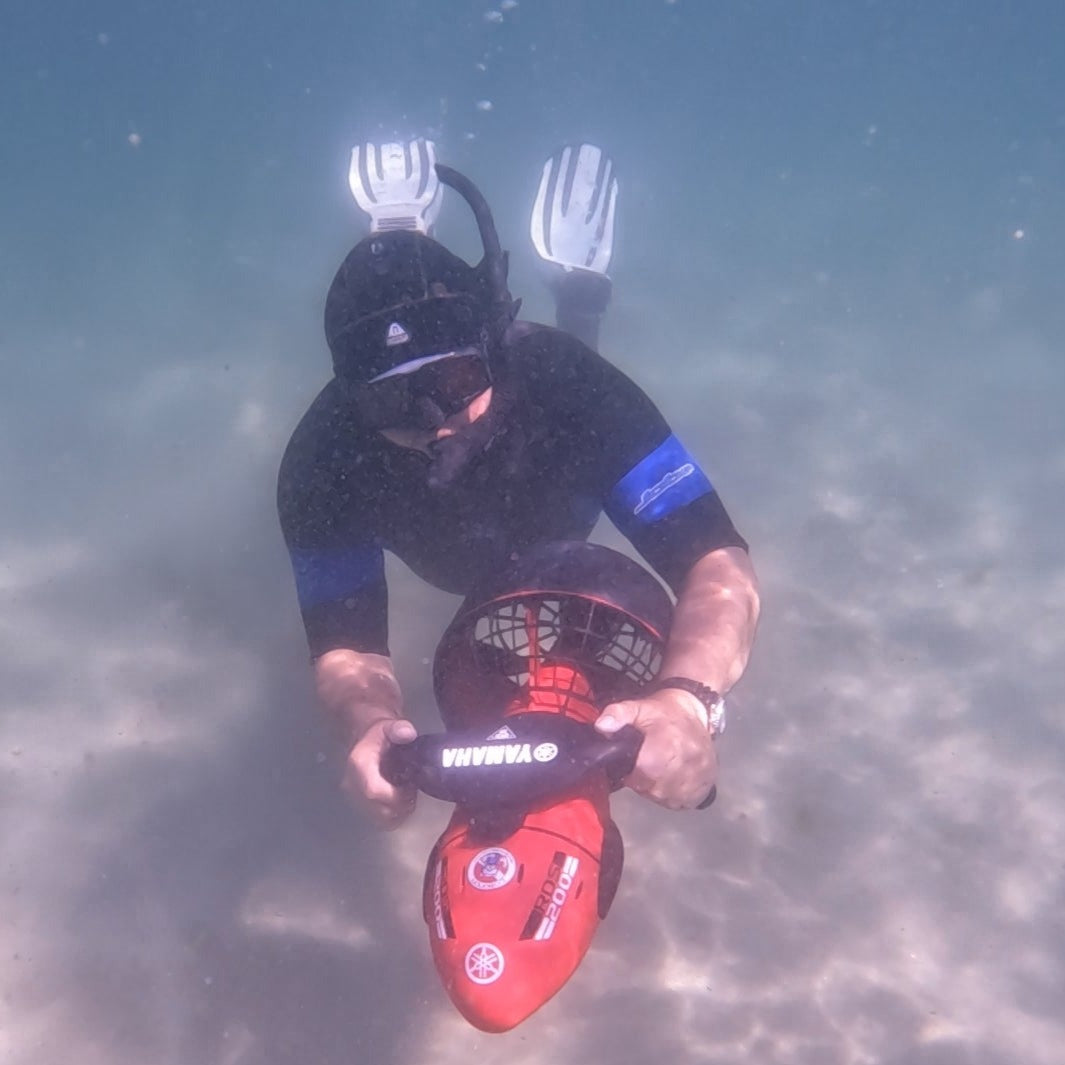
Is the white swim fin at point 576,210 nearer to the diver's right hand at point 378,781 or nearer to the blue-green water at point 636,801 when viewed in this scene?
the blue-green water at point 636,801

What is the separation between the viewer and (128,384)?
11.4 metres

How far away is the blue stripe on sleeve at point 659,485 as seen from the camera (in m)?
3.48

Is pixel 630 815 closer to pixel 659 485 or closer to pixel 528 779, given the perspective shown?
pixel 659 485

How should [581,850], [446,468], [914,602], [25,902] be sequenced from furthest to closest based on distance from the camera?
[914,602], [25,902], [446,468], [581,850]

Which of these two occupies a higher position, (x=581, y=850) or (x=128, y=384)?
(x=581, y=850)

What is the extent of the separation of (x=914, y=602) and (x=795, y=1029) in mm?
3780

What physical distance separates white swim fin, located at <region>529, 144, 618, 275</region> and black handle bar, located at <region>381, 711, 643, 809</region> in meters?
6.50

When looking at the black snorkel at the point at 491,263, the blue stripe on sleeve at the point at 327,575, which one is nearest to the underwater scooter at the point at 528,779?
the blue stripe on sleeve at the point at 327,575

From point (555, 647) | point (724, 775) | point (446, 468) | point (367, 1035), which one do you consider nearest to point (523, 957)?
point (555, 647)

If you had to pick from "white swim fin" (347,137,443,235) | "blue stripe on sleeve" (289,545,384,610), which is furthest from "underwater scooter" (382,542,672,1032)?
"white swim fin" (347,137,443,235)

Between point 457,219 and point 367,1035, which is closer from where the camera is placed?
point 367,1035

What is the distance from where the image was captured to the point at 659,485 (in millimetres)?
3518

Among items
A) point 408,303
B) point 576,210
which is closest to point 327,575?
point 408,303

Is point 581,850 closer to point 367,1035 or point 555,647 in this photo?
point 555,647
